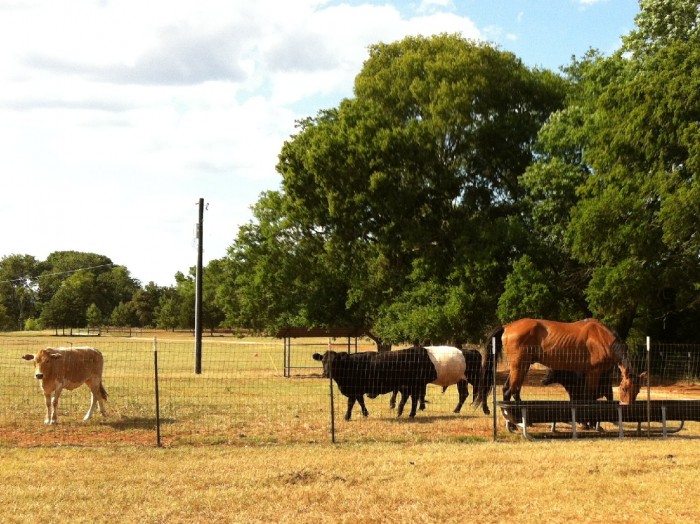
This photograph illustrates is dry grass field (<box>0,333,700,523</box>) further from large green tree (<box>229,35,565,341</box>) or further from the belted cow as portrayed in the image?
large green tree (<box>229,35,565,341</box>)

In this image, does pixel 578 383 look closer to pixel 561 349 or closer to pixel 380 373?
pixel 561 349

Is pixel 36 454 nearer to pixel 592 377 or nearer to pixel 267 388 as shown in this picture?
pixel 592 377

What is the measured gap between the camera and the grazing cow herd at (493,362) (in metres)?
15.8

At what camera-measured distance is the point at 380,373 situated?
17.2 m

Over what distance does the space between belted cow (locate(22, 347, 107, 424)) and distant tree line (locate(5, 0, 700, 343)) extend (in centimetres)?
1485

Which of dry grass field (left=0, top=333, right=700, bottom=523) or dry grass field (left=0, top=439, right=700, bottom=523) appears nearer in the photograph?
dry grass field (left=0, top=439, right=700, bottom=523)

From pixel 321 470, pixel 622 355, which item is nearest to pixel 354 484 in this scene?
pixel 321 470

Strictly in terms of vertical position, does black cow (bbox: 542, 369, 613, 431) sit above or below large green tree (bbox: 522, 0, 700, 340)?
below

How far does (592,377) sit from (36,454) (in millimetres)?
10699

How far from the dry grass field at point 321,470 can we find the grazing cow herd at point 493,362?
73 centimetres

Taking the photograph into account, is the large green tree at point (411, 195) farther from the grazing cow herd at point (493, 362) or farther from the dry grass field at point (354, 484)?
the dry grass field at point (354, 484)

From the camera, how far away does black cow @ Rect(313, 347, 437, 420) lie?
1695cm

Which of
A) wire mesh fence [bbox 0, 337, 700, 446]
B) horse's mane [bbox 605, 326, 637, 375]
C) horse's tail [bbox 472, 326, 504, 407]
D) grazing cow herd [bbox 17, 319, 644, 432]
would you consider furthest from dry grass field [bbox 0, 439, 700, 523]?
horse's tail [bbox 472, 326, 504, 407]

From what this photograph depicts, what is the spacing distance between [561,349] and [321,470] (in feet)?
24.2
